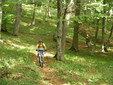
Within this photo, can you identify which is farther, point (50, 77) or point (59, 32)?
point (59, 32)

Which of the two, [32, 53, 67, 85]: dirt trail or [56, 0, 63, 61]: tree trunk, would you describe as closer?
[32, 53, 67, 85]: dirt trail

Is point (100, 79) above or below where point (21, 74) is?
below

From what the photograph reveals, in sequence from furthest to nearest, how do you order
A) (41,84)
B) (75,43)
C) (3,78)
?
(75,43), (41,84), (3,78)

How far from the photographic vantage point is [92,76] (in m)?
9.56

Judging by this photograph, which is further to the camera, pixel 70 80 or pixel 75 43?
pixel 75 43

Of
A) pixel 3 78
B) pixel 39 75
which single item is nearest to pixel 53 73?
pixel 39 75

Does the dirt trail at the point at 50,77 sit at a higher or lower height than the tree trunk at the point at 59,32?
lower

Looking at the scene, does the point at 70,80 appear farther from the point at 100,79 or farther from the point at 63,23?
the point at 63,23

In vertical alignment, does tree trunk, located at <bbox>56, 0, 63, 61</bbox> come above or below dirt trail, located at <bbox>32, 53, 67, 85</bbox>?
above

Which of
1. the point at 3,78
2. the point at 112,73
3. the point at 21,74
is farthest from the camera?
the point at 112,73

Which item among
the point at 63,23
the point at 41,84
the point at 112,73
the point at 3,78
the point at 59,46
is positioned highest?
the point at 63,23

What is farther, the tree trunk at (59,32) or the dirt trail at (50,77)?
the tree trunk at (59,32)

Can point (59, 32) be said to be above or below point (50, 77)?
above

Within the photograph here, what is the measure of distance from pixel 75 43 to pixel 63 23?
20.8 ft
